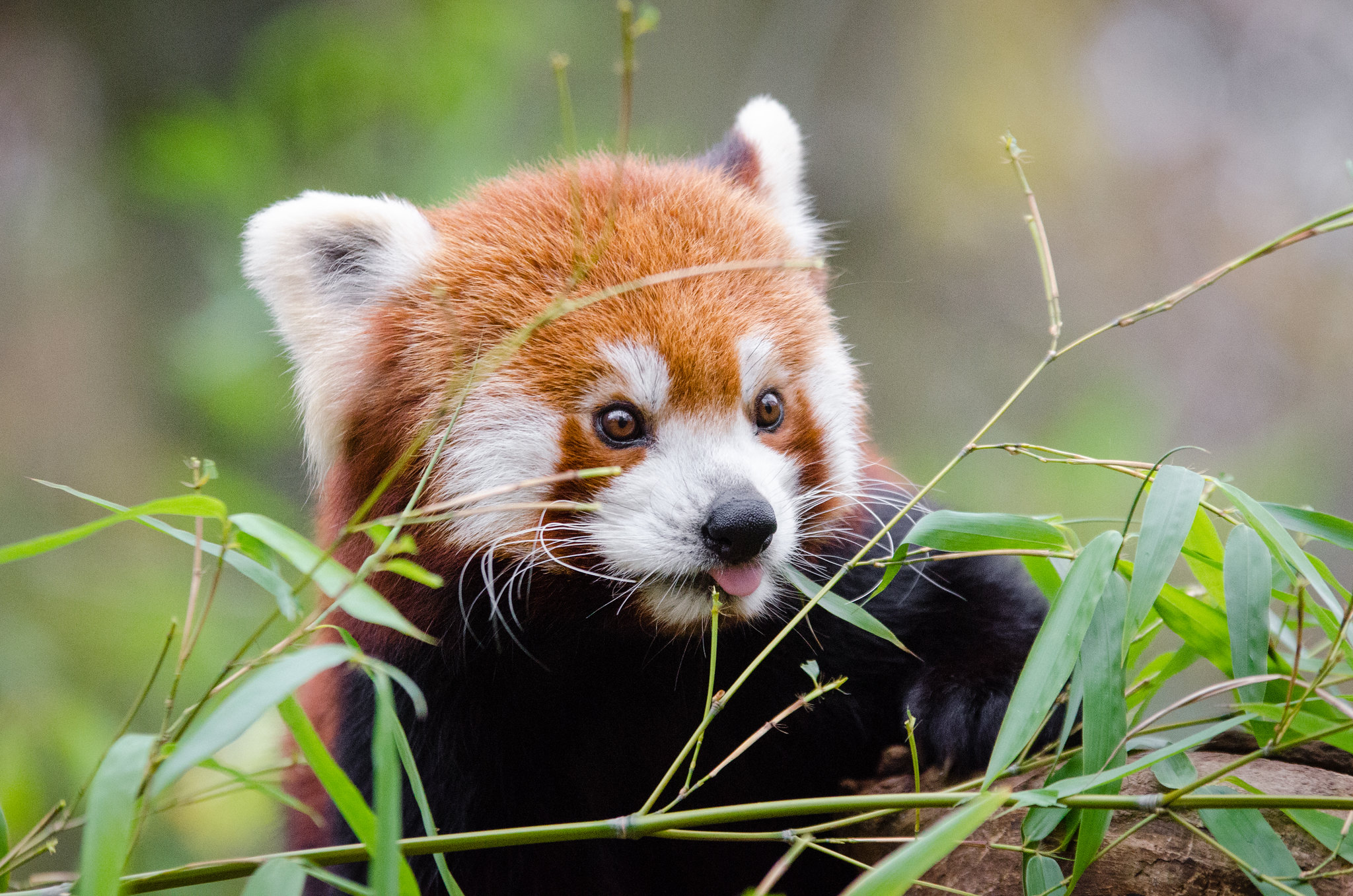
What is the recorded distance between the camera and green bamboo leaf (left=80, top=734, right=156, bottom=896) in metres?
0.94

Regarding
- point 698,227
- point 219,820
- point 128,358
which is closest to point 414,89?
point 128,358

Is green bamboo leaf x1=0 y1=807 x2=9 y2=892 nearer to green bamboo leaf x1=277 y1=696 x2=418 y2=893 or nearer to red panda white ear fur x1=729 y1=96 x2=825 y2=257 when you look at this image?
green bamboo leaf x1=277 y1=696 x2=418 y2=893

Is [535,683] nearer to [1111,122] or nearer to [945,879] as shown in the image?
[945,879]

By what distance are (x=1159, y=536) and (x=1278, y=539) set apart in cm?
14

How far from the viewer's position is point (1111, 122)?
5023mm

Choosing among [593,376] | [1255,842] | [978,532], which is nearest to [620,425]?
[593,376]

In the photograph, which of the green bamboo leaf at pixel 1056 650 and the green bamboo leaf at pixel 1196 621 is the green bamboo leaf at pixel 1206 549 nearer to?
the green bamboo leaf at pixel 1196 621

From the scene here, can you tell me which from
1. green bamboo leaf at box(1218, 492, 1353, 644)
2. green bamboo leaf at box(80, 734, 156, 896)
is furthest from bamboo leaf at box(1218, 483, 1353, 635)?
green bamboo leaf at box(80, 734, 156, 896)

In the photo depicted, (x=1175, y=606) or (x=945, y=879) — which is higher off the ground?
(x=1175, y=606)

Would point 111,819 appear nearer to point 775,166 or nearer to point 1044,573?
point 1044,573

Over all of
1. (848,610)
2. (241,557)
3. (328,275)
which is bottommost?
(848,610)

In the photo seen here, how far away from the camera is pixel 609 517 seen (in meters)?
1.58

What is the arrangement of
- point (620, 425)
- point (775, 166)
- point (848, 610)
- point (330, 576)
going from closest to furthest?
point (330, 576) < point (848, 610) < point (620, 425) < point (775, 166)

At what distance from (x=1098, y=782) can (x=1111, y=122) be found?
183 inches
